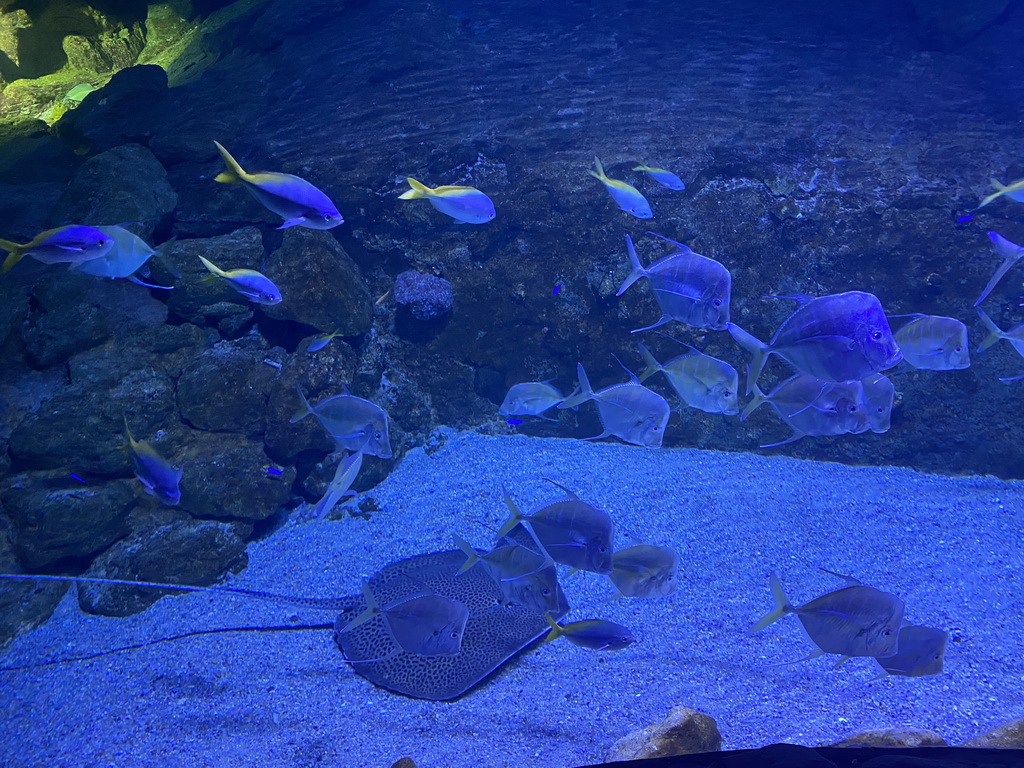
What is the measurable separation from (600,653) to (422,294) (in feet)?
14.5

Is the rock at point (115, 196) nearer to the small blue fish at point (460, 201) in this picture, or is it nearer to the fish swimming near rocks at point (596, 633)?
the small blue fish at point (460, 201)

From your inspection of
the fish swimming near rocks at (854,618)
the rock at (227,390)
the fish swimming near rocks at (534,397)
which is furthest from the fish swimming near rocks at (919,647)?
the rock at (227,390)

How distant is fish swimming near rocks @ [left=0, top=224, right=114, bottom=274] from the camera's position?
2643mm

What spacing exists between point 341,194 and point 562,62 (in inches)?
224

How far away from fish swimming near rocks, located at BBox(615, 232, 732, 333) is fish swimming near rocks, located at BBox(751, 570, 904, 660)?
150 centimetres

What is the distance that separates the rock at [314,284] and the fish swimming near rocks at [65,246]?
2293 millimetres

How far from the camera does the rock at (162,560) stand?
4051mm

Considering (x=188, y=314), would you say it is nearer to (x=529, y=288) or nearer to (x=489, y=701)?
(x=529, y=288)

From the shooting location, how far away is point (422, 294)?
5.82 meters

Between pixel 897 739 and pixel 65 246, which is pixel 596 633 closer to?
pixel 897 739

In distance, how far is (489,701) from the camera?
2686 mm

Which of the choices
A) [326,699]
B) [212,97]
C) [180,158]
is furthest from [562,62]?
[326,699]

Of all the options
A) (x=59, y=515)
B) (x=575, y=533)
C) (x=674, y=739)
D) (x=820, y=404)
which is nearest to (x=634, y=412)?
(x=575, y=533)

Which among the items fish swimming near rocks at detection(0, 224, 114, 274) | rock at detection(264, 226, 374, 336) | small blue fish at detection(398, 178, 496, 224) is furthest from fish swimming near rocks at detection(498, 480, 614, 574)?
rock at detection(264, 226, 374, 336)
